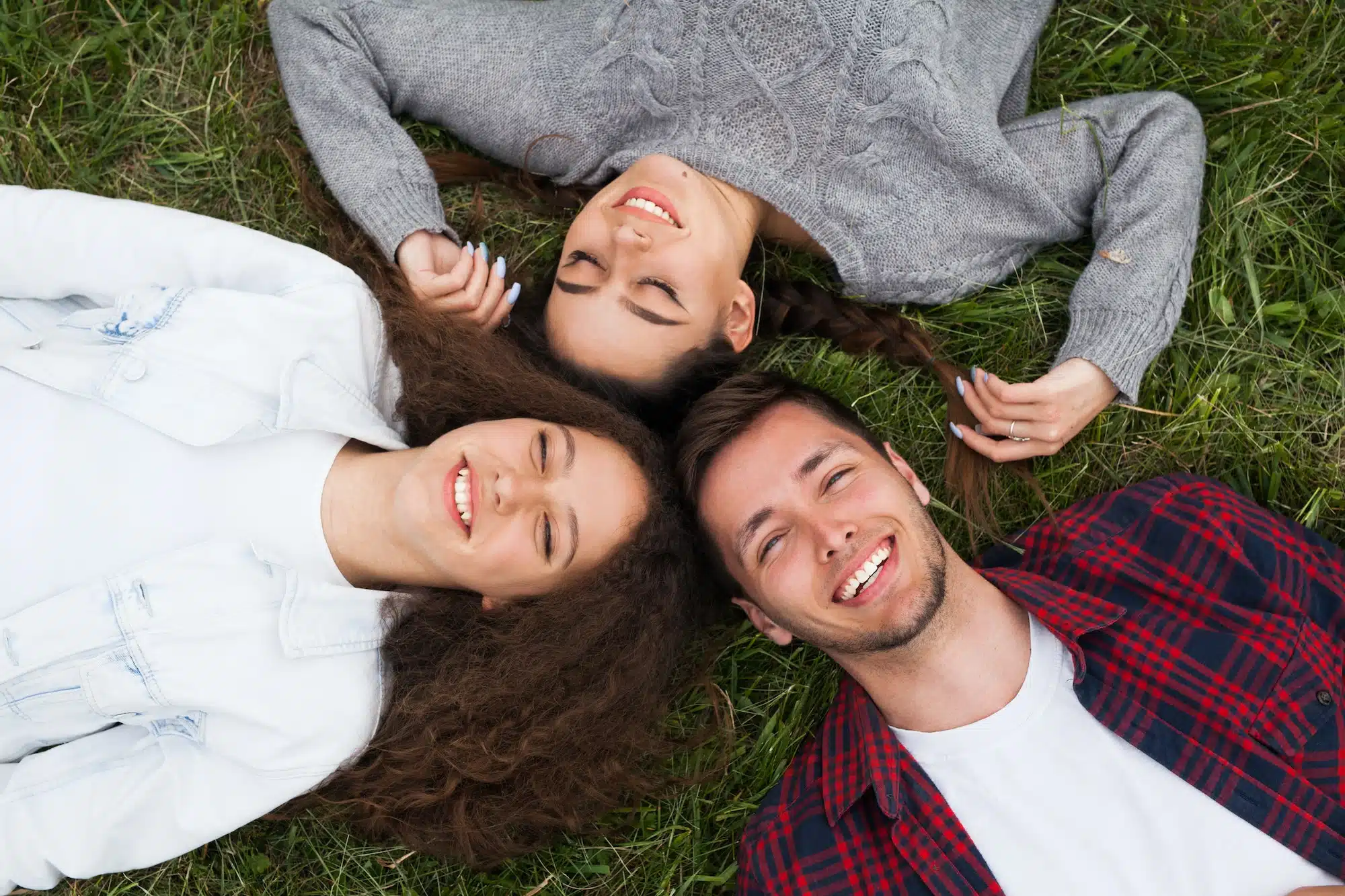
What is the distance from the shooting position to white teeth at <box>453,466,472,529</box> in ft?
8.97

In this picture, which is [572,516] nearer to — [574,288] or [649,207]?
[574,288]

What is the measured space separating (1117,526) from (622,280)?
1.88m

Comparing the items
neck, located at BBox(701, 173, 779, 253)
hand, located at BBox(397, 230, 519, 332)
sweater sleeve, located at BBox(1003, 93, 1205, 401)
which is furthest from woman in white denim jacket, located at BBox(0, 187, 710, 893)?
sweater sleeve, located at BBox(1003, 93, 1205, 401)

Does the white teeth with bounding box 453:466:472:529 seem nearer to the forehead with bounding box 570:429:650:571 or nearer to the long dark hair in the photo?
the forehead with bounding box 570:429:650:571

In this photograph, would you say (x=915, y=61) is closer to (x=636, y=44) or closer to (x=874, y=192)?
(x=874, y=192)

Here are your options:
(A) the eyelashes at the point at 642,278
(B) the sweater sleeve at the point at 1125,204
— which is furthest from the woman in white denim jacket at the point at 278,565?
(B) the sweater sleeve at the point at 1125,204

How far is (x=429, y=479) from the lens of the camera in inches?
107

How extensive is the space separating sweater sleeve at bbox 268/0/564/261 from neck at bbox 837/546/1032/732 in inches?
84.8

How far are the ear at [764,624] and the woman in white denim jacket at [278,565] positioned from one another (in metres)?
0.20

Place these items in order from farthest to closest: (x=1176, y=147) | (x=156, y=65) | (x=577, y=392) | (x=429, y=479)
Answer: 1. (x=156, y=65)
2. (x=1176, y=147)
3. (x=577, y=392)
4. (x=429, y=479)

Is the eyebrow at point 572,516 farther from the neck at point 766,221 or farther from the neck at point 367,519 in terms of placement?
the neck at point 766,221

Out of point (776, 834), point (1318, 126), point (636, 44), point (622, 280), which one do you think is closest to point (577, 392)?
point (622, 280)

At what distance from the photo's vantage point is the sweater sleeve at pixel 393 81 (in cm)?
337

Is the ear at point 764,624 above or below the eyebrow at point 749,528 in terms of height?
below
